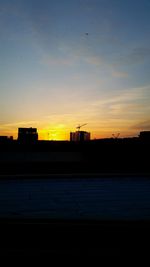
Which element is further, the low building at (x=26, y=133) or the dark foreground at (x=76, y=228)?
the low building at (x=26, y=133)

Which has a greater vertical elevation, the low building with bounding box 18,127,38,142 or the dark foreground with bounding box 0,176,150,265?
the low building with bounding box 18,127,38,142

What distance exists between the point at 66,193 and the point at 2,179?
34.2 ft

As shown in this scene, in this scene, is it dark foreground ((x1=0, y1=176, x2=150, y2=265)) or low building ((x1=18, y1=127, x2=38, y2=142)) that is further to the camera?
low building ((x1=18, y1=127, x2=38, y2=142))

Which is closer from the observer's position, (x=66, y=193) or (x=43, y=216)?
(x=43, y=216)

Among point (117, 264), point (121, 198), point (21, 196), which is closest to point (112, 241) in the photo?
point (117, 264)

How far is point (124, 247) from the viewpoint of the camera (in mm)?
7363

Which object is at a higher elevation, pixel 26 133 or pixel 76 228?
pixel 26 133

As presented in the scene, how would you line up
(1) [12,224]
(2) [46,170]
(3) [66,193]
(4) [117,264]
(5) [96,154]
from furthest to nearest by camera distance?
(5) [96,154] < (2) [46,170] < (3) [66,193] < (1) [12,224] < (4) [117,264]

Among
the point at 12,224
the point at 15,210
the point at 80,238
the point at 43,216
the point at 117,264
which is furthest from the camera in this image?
the point at 15,210

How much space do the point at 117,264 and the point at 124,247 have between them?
3.58 ft

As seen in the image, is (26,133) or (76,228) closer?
(76,228)

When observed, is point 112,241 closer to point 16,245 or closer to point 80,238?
point 80,238

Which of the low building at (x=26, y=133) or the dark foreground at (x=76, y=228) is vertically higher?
the low building at (x=26, y=133)

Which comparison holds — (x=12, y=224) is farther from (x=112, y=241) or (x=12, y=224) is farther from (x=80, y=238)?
(x=112, y=241)
